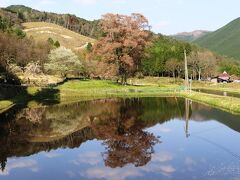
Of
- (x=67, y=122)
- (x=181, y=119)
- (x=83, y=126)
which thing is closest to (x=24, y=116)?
(x=67, y=122)

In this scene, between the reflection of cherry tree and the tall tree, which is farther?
the tall tree

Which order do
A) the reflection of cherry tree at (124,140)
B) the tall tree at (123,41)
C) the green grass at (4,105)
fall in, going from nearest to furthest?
the reflection of cherry tree at (124,140)
the green grass at (4,105)
the tall tree at (123,41)

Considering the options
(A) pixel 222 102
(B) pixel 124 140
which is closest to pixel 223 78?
(A) pixel 222 102

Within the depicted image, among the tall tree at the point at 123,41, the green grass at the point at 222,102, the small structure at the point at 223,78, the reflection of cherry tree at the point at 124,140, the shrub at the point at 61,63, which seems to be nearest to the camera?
the reflection of cherry tree at the point at 124,140

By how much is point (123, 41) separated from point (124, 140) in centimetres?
7183

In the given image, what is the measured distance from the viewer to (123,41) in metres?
108

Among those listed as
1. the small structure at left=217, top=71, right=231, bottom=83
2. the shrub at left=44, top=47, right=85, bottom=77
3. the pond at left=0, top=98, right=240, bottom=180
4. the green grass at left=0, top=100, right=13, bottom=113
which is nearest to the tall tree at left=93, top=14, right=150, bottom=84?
the shrub at left=44, top=47, right=85, bottom=77

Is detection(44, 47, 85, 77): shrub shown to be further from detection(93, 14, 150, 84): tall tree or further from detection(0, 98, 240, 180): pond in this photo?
detection(0, 98, 240, 180): pond

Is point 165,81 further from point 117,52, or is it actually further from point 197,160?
point 197,160

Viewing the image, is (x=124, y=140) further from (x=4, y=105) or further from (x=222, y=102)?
(x=4, y=105)

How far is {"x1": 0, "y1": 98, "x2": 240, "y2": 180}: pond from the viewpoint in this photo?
2714 cm

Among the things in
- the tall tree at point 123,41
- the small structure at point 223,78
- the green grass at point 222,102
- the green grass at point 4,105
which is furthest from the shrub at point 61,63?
the small structure at point 223,78

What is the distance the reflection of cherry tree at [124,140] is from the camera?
3078 centimetres

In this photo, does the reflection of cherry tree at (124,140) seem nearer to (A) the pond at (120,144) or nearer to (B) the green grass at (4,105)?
(A) the pond at (120,144)
